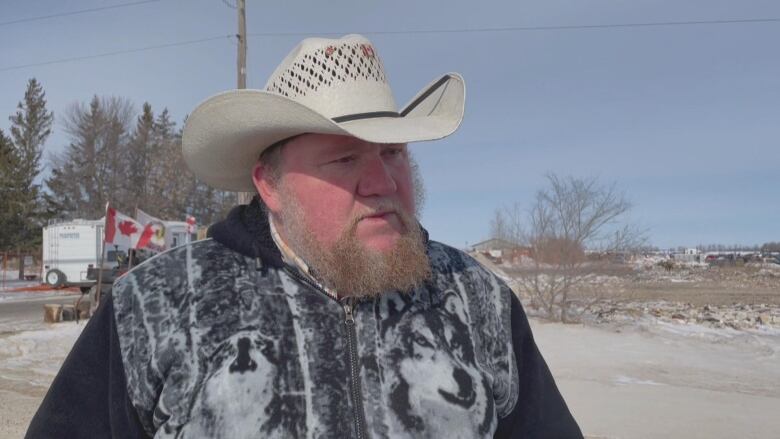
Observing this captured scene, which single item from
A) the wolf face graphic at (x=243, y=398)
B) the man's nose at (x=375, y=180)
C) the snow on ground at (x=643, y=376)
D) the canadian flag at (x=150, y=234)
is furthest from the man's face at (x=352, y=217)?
the canadian flag at (x=150, y=234)

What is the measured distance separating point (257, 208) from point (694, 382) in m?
6.63

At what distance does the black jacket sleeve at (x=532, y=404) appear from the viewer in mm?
1744

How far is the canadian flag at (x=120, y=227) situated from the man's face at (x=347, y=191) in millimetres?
9700

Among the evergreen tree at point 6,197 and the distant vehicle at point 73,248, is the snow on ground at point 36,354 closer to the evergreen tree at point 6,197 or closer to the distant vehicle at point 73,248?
the distant vehicle at point 73,248

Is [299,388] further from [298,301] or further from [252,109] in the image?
[252,109]

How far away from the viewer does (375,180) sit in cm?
165

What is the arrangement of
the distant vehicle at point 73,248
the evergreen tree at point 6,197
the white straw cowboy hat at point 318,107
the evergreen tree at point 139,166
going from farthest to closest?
1. the evergreen tree at point 139,166
2. the evergreen tree at point 6,197
3. the distant vehicle at point 73,248
4. the white straw cowboy hat at point 318,107

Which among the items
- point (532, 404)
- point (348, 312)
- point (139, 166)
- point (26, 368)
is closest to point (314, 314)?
point (348, 312)

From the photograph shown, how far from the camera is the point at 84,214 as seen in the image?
38.8m

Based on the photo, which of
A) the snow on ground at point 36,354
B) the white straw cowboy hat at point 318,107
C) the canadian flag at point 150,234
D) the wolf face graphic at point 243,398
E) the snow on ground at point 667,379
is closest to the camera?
the wolf face graphic at point 243,398

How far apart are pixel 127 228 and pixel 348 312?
1070 centimetres

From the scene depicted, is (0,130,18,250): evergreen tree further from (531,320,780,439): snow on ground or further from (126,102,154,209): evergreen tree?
(531,320,780,439): snow on ground

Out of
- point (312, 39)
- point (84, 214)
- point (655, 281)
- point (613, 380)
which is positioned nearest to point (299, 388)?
point (312, 39)

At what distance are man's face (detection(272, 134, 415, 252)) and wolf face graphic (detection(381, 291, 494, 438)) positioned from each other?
0.81ft
